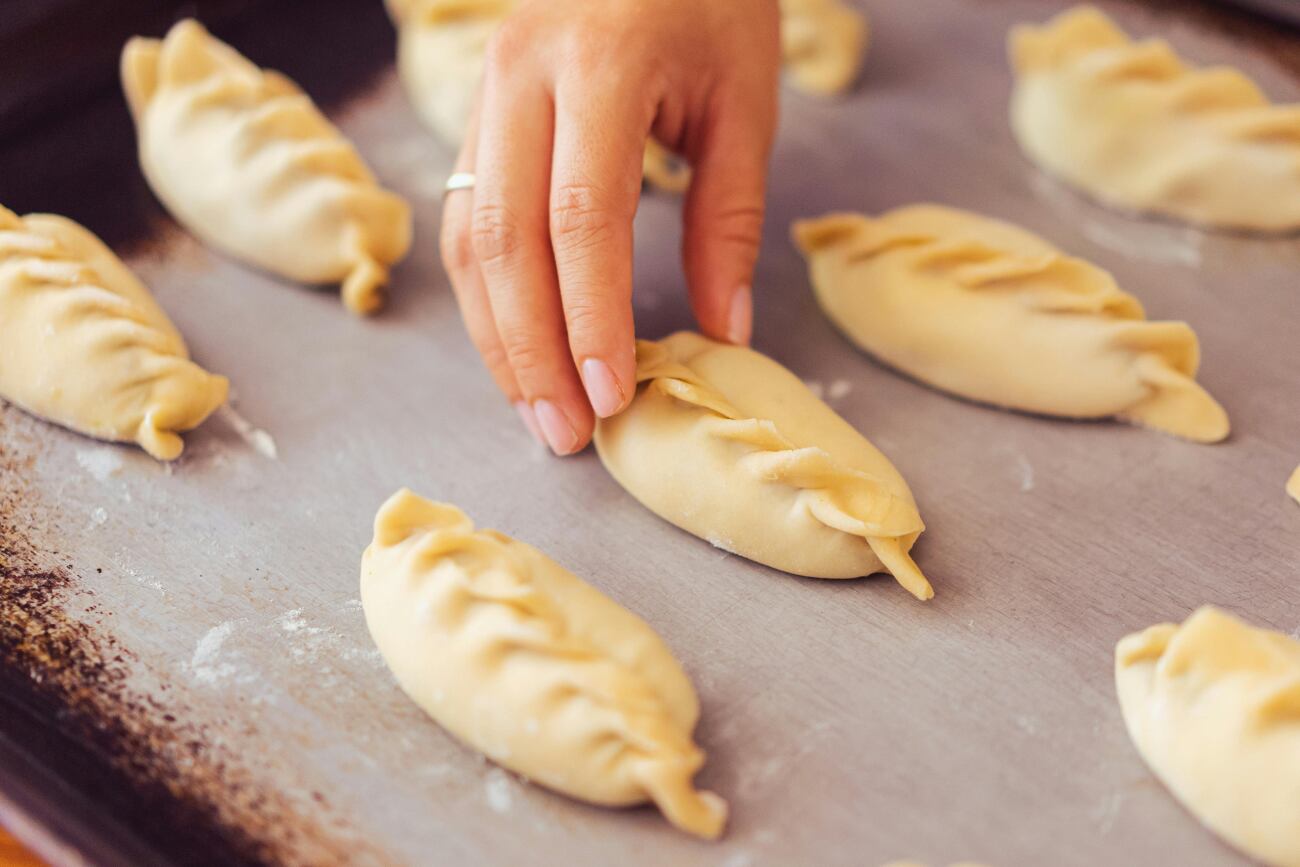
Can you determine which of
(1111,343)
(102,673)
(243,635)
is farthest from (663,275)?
(102,673)

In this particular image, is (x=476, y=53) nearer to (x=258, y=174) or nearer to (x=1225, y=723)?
(x=258, y=174)

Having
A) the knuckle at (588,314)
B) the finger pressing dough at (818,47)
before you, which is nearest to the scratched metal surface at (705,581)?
the knuckle at (588,314)

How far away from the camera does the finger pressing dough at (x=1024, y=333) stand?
161 cm

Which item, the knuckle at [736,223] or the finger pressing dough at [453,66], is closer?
the knuckle at [736,223]

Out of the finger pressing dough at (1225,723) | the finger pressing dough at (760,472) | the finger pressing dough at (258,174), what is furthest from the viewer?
the finger pressing dough at (258,174)

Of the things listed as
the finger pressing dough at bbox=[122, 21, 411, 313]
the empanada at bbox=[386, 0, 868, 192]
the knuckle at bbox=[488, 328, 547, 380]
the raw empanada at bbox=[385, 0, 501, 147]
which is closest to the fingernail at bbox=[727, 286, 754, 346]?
the knuckle at bbox=[488, 328, 547, 380]

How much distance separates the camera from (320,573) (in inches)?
57.3

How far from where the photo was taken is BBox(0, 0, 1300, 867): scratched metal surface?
1.21 m

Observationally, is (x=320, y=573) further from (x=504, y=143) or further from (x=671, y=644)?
(x=504, y=143)

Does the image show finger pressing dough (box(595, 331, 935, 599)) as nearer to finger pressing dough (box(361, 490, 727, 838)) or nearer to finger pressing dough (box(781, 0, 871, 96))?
finger pressing dough (box(361, 490, 727, 838))

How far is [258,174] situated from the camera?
1.80 metres

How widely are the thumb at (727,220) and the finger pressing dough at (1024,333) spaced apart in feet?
0.80

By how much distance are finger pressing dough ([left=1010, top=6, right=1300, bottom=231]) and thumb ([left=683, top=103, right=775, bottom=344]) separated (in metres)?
0.73

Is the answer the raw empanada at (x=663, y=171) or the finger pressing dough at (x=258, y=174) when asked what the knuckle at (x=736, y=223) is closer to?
the raw empanada at (x=663, y=171)
